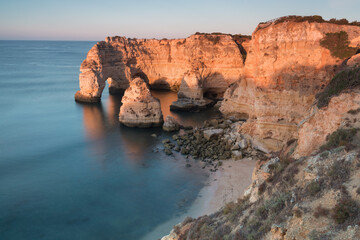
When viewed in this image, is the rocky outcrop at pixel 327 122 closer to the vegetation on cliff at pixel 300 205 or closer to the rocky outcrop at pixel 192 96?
the vegetation on cliff at pixel 300 205

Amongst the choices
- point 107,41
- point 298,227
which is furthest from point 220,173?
point 107,41

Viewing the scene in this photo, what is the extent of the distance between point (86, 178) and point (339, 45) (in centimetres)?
2098

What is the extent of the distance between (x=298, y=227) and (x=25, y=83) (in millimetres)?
63800

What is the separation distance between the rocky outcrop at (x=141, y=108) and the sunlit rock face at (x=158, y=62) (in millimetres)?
12892

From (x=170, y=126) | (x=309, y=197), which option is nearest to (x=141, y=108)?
(x=170, y=126)

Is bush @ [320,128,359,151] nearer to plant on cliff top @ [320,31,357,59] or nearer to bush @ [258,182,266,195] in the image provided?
bush @ [258,182,266,195]

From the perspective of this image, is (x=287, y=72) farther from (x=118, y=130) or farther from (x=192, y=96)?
(x=192, y=96)

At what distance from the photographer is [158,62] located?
5081cm

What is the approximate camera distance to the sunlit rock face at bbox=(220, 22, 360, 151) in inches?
754

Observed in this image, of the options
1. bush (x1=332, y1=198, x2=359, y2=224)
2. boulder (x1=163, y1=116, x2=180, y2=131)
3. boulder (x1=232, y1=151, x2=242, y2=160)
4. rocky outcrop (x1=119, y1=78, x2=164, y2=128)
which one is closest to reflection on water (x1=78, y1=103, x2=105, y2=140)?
rocky outcrop (x1=119, y1=78, x2=164, y2=128)

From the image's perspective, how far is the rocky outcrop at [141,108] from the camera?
30.6 metres

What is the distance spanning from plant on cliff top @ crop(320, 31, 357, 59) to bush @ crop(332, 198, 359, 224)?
16866 mm

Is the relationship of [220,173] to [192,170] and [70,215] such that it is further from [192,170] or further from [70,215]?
[70,215]

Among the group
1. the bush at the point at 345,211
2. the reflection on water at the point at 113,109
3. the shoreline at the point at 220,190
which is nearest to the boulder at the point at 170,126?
the reflection on water at the point at 113,109
